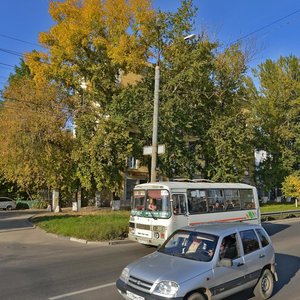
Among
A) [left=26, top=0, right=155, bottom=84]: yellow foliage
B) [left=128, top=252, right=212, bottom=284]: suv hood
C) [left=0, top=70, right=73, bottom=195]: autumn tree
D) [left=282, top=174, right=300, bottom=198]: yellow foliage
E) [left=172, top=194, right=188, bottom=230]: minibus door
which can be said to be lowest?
[left=128, top=252, right=212, bottom=284]: suv hood

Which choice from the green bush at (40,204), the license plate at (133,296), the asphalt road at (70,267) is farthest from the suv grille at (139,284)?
the green bush at (40,204)

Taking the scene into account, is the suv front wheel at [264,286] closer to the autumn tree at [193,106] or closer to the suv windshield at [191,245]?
the suv windshield at [191,245]

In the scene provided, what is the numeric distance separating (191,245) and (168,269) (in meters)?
1.02

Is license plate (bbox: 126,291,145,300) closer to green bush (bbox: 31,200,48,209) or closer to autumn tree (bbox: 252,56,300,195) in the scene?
green bush (bbox: 31,200,48,209)

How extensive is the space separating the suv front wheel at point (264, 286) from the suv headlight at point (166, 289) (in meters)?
2.49

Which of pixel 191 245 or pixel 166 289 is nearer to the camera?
pixel 166 289

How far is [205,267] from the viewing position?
21.9 feet

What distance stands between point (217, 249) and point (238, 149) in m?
28.6

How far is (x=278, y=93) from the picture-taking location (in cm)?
4650

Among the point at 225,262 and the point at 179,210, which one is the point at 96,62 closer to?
the point at 179,210

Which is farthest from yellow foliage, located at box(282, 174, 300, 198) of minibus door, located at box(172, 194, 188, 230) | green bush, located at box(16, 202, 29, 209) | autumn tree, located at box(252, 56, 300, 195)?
minibus door, located at box(172, 194, 188, 230)

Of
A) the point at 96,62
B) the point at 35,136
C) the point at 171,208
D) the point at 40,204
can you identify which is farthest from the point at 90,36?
the point at 171,208

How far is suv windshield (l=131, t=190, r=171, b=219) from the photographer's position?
525 inches

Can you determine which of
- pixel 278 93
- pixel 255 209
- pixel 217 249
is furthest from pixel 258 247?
pixel 278 93
